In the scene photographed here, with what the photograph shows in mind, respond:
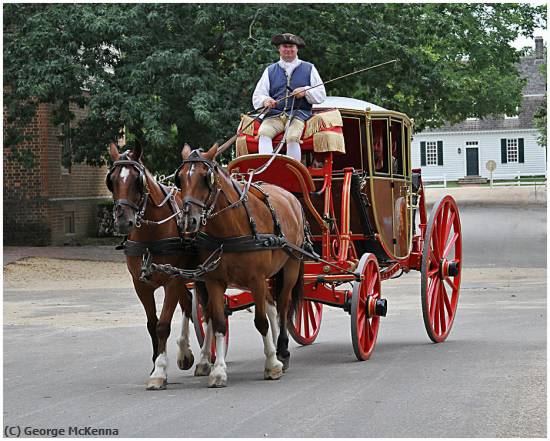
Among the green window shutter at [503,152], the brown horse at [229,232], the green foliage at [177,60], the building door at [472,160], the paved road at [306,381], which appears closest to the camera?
the paved road at [306,381]

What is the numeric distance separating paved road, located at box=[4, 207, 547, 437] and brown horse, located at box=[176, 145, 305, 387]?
294mm

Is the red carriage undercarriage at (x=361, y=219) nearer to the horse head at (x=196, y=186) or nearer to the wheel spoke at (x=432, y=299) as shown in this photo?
the wheel spoke at (x=432, y=299)

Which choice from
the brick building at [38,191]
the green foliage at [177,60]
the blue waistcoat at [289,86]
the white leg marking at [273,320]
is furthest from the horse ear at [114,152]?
the brick building at [38,191]

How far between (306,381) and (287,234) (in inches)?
57.4

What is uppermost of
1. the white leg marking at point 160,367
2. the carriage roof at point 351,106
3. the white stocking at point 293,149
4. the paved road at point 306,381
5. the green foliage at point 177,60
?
the green foliage at point 177,60

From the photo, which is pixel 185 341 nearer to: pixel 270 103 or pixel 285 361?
pixel 285 361

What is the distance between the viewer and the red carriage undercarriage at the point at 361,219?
11.1m

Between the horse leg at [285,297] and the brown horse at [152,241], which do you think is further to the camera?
the horse leg at [285,297]

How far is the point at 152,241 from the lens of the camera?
9.42 meters

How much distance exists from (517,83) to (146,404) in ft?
132

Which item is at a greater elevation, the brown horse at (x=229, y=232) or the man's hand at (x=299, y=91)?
the man's hand at (x=299, y=91)

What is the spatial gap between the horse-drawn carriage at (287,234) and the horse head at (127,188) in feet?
0.04

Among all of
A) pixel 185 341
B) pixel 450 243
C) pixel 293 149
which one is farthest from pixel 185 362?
pixel 450 243

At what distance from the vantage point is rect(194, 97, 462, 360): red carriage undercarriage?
11.1 metres
